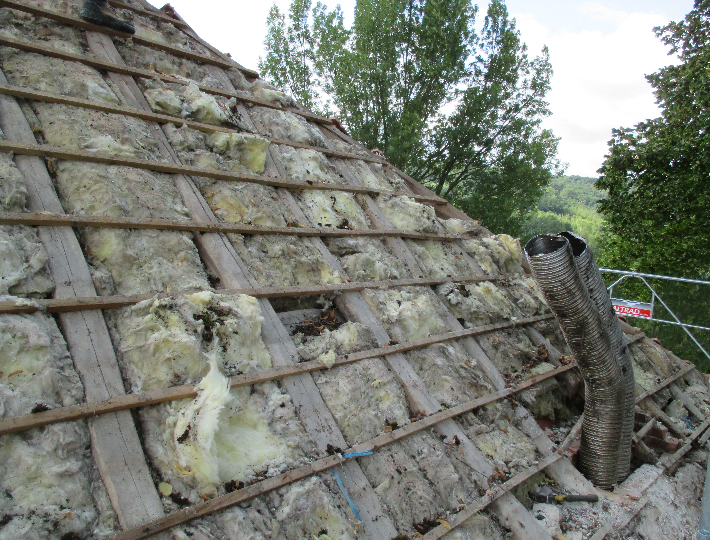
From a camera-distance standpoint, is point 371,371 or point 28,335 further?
point 371,371

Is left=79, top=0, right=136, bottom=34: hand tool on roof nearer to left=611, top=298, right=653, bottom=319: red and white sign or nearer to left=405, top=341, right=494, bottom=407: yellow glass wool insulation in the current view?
left=405, top=341, right=494, bottom=407: yellow glass wool insulation

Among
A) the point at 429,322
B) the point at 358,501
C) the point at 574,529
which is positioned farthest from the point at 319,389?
the point at 574,529

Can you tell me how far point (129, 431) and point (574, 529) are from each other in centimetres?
244

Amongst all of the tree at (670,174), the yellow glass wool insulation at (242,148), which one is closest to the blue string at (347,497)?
the yellow glass wool insulation at (242,148)

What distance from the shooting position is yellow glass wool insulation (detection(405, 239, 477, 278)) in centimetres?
361

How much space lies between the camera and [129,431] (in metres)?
1.59

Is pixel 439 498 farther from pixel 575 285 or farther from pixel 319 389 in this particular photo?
pixel 575 285

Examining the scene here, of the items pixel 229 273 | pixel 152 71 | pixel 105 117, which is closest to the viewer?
pixel 229 273

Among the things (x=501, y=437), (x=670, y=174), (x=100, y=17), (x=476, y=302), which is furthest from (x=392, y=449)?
(x=670, y=174)

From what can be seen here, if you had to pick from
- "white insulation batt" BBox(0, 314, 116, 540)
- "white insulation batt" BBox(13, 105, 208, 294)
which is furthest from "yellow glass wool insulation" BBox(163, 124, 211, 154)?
"white insulation batt" BBox(0, 314, 116, 540)

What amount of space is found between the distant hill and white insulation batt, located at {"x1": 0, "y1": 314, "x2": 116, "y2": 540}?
42.2m

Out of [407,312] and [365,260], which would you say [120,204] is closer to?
[365,260]

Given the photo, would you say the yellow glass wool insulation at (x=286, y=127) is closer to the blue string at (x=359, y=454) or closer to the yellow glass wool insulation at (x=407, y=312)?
the yellow glass wool insulation at (x=407, y=312)

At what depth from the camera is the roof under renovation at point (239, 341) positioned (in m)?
1.56
